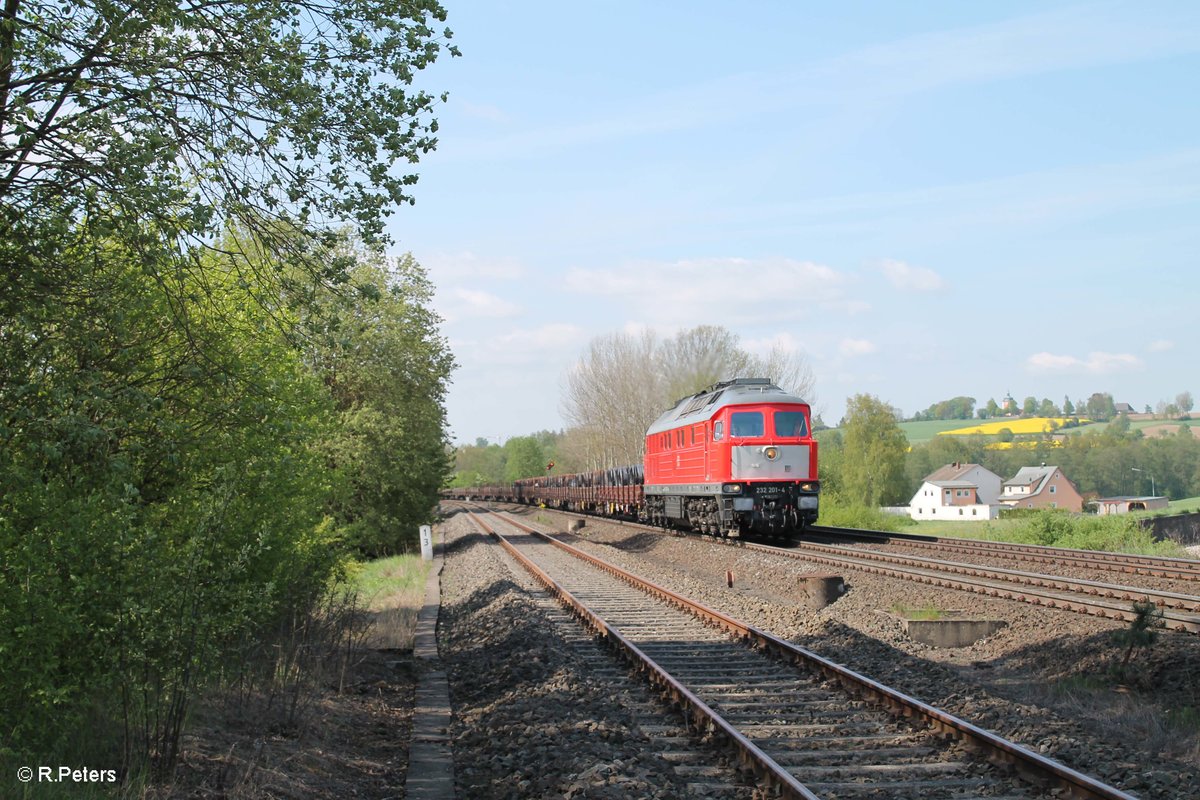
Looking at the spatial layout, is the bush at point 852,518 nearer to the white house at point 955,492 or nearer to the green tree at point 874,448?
the green tree at point 874,448

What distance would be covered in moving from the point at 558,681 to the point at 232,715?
2.89 m

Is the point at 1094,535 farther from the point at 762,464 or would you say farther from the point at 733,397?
the point at 733,397

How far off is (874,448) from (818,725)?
85921 mm

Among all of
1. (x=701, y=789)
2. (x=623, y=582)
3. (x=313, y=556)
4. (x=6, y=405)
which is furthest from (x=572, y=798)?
(x=623, y=582)

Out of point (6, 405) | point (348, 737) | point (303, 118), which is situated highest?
point (303, 118)

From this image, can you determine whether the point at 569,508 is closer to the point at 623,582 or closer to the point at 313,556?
the point at 623,582

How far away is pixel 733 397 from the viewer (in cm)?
2516

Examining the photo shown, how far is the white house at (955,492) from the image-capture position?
357 feet

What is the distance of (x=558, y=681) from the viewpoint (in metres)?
9.87

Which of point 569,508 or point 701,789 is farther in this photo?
point 569,508

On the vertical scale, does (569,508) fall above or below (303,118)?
below

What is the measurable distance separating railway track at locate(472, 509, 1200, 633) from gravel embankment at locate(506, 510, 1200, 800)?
28 cm

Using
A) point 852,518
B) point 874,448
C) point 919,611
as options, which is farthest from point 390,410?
point 874,448

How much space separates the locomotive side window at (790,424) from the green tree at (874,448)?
66.2m
